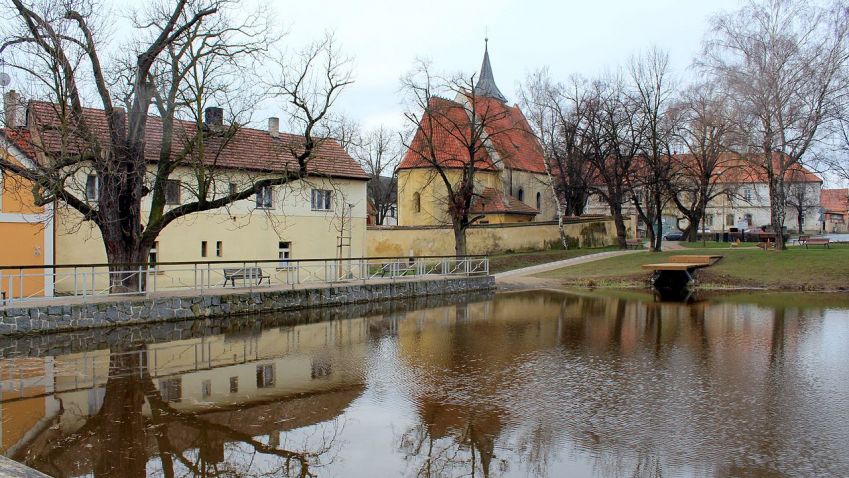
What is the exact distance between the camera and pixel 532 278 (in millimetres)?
33094

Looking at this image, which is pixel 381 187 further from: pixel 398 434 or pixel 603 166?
pixel 398 434

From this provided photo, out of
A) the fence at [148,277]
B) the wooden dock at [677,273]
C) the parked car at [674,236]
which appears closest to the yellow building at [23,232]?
the fence at [148,277]

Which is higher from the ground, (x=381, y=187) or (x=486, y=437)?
(x=381, y=187)

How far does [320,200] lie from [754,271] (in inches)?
778

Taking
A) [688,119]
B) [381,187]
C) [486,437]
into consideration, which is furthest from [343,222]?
[381,187]

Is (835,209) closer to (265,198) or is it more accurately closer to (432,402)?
(265,198)

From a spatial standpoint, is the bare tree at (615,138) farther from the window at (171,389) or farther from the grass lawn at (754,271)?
the window at (171,389)

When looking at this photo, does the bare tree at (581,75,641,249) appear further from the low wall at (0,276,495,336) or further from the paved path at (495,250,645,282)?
the low wall at (0,276,495,336)

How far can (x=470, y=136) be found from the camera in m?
41.3

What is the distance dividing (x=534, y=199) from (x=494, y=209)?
28.5 ft

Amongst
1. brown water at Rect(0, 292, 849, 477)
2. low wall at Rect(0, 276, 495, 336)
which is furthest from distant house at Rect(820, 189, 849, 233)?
brown water at Rect(0, 292, 849, 477)

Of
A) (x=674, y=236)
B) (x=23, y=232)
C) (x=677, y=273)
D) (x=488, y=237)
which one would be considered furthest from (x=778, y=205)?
(x=23, y=232)

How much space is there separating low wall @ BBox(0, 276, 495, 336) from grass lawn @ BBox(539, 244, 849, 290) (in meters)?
9.91

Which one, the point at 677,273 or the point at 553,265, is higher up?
the point at 553,265
